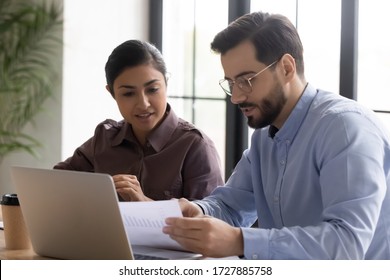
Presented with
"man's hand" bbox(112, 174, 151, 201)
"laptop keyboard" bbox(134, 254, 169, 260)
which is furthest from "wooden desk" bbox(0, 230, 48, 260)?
"man's hand" bbox(112, 174, 151, 201)

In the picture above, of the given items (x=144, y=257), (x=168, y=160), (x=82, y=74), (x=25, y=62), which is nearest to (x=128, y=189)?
(x=168, y=160)

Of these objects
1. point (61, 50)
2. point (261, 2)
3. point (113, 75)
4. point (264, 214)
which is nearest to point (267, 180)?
point (264, 214)

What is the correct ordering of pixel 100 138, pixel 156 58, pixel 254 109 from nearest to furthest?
pixel 254 109
pixel 156 58
pixel 100 138

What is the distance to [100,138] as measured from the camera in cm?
298

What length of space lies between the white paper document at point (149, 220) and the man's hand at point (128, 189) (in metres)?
0.42

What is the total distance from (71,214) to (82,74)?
3103mm

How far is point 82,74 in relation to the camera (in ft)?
15.9

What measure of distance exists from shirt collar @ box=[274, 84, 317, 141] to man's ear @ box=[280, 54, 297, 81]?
69 mm

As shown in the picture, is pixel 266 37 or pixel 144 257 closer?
pixel 144 257

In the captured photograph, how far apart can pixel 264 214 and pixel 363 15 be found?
1667 mm

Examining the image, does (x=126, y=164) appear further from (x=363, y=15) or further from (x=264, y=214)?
(x=363, y=15)

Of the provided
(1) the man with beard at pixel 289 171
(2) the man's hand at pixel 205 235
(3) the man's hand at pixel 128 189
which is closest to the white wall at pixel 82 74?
(3) the man's hand at pixel 128 189

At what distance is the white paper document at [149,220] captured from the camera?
5.74ft

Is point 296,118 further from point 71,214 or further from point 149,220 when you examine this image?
point 71,214
